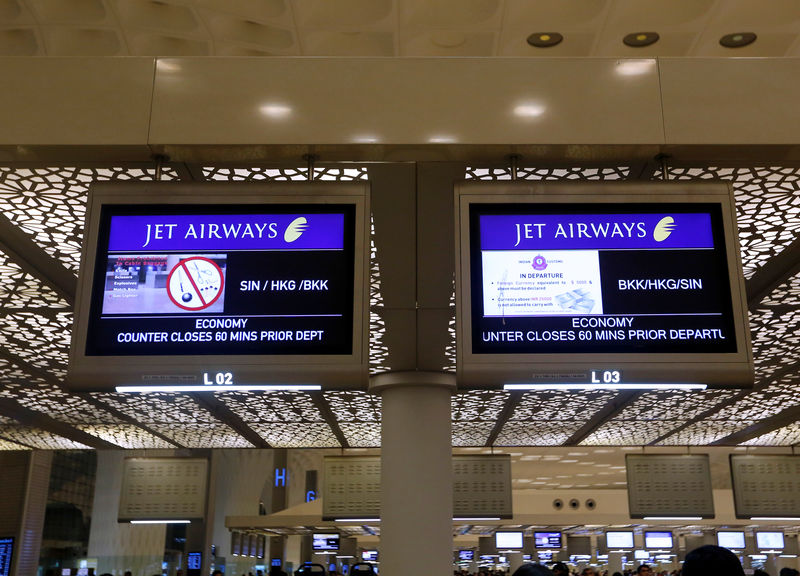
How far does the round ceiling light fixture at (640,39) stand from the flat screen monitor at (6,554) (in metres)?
17.5

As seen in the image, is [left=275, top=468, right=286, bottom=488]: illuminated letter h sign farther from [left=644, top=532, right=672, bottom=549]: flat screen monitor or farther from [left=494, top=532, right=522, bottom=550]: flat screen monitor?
[left=644, top=532, right=672, bottom=549]: flat screen monitor

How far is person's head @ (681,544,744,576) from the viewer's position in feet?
6.40

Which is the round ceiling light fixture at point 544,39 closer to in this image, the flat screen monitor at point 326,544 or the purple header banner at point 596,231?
the purple header banner at point 596,231

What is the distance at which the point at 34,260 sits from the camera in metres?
6.29

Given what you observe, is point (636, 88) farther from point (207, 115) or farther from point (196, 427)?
point (196, 427)

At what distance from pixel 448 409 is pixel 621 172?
384cm

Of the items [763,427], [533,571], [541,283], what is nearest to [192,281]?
[541,283]

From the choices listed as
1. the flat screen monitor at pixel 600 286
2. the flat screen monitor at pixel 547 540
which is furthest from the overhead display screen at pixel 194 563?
the flat screen monitor at pixel 600 286

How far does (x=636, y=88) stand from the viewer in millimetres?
3717

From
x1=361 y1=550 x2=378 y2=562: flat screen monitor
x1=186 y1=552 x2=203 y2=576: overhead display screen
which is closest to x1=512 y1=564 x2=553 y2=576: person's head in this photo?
x1=186 y1=552 x2=203 y2=576: overhead display screen

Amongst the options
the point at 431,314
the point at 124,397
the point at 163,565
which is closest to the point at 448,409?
the point at 431,314

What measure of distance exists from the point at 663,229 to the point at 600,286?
0.41 meters

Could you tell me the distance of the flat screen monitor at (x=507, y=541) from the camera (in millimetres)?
28031

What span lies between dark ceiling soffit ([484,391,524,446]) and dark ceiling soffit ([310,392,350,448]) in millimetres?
2759
